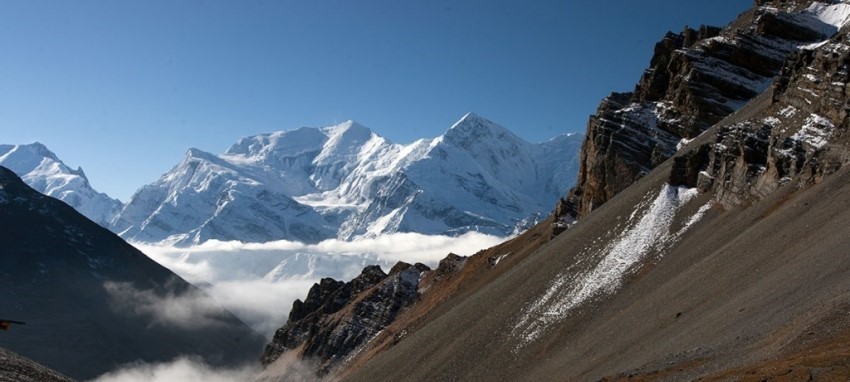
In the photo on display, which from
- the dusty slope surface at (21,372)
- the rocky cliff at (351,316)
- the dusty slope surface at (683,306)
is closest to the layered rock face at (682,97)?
the dusty slope surface at (683,306)

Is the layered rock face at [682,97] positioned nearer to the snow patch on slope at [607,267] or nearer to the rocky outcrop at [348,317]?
the snow patch on slope at [607,267]

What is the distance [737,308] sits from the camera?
43438 mm

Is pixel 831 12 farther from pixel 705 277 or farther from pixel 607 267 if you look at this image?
pixel 705 277

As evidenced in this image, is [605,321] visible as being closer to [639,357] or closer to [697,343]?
[639,357]

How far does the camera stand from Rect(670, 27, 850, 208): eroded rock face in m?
68.6

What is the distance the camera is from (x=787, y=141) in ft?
239

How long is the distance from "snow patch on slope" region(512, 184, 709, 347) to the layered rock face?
2596cm

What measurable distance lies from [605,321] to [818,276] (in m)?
23.2

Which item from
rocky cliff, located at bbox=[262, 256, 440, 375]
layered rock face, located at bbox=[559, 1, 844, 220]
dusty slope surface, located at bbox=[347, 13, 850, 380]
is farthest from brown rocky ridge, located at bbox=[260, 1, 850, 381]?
rocky cliff, located at bbox=[262, 256, 440, 375]

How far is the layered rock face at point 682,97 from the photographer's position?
107812 millimetres

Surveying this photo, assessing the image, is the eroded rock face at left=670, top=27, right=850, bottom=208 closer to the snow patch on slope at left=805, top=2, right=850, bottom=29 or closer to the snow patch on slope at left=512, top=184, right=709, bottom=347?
the snow patch on slope at left=512, top=184, right=709, bottom=347

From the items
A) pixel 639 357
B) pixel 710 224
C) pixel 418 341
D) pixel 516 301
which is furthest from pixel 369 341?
pixel 639 357

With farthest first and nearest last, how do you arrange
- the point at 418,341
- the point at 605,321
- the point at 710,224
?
the point at 418,341, the point at 710,224, the point at 605,321

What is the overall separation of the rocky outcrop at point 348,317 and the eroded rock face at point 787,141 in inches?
2931
